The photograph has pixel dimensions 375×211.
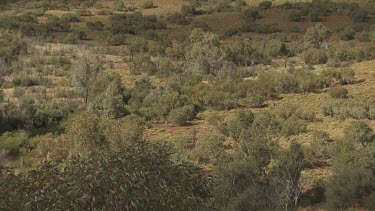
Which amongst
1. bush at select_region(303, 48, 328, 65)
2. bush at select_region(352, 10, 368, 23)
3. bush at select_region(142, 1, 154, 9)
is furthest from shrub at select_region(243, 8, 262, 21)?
bush at select_region(303, 48, 328, 65)

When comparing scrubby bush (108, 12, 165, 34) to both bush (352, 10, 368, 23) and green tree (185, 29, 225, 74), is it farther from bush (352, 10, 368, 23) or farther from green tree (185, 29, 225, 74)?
bush (352, 10, 368, 23)

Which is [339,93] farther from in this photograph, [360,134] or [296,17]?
[296,17]

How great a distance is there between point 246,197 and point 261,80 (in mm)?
26473

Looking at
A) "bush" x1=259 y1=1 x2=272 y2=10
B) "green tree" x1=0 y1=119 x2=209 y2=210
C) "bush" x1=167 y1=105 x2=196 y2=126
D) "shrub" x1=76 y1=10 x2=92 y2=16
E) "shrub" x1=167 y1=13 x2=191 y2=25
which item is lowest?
"bush" x1=167 y1=105 x2=196 y2=126

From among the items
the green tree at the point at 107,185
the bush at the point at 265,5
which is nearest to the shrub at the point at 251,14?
the bush at the point at 265,5

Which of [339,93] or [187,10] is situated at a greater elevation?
[187,10]

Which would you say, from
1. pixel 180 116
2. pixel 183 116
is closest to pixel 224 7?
pixel 183 116

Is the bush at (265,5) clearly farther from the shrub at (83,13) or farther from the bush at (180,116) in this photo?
the bush at (180,116)

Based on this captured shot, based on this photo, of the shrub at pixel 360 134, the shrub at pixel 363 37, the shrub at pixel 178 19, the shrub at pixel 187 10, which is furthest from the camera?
the shrub at pixel 187 10

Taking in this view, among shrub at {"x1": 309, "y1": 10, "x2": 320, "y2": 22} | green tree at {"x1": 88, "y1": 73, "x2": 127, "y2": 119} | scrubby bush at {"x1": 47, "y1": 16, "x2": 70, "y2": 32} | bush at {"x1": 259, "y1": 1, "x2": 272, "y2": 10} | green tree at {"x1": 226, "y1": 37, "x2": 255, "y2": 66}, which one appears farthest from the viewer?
bush at {"x1": 259, "y1": 1, "x2": 272, "y2": 10}

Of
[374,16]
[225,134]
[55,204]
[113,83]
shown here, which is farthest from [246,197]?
[374,16]

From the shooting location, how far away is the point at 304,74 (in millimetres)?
43969

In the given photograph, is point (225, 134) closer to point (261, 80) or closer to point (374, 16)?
point (261, 80)

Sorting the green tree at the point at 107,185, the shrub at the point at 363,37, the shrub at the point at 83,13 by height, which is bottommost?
the shrub at the point at 363,37
